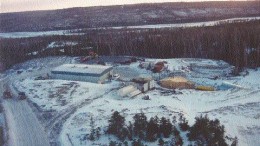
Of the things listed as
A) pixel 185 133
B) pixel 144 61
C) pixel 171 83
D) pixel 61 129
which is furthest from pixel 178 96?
pixel 144 61

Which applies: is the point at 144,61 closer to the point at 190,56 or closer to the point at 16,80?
the point at 190,56

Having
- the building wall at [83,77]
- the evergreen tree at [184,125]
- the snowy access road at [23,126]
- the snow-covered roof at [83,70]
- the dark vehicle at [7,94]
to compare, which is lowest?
the snowy access road at [23,126]

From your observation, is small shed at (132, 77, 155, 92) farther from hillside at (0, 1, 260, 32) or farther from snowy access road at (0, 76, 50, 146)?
hillside at (0, 1, 260, 32)

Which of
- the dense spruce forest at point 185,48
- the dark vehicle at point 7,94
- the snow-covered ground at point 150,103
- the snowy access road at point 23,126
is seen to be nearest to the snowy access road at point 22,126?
the snowy access road at point 23,126

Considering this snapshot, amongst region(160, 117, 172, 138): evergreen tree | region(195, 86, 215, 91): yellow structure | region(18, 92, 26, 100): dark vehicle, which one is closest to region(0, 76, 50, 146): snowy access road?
region(18, 92, 26, 100): dark vehicle

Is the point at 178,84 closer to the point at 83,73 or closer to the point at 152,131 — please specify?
the point at 83,73

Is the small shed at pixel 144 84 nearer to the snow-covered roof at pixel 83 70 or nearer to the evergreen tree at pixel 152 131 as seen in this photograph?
the snow-covered roof at pixel 83 70
